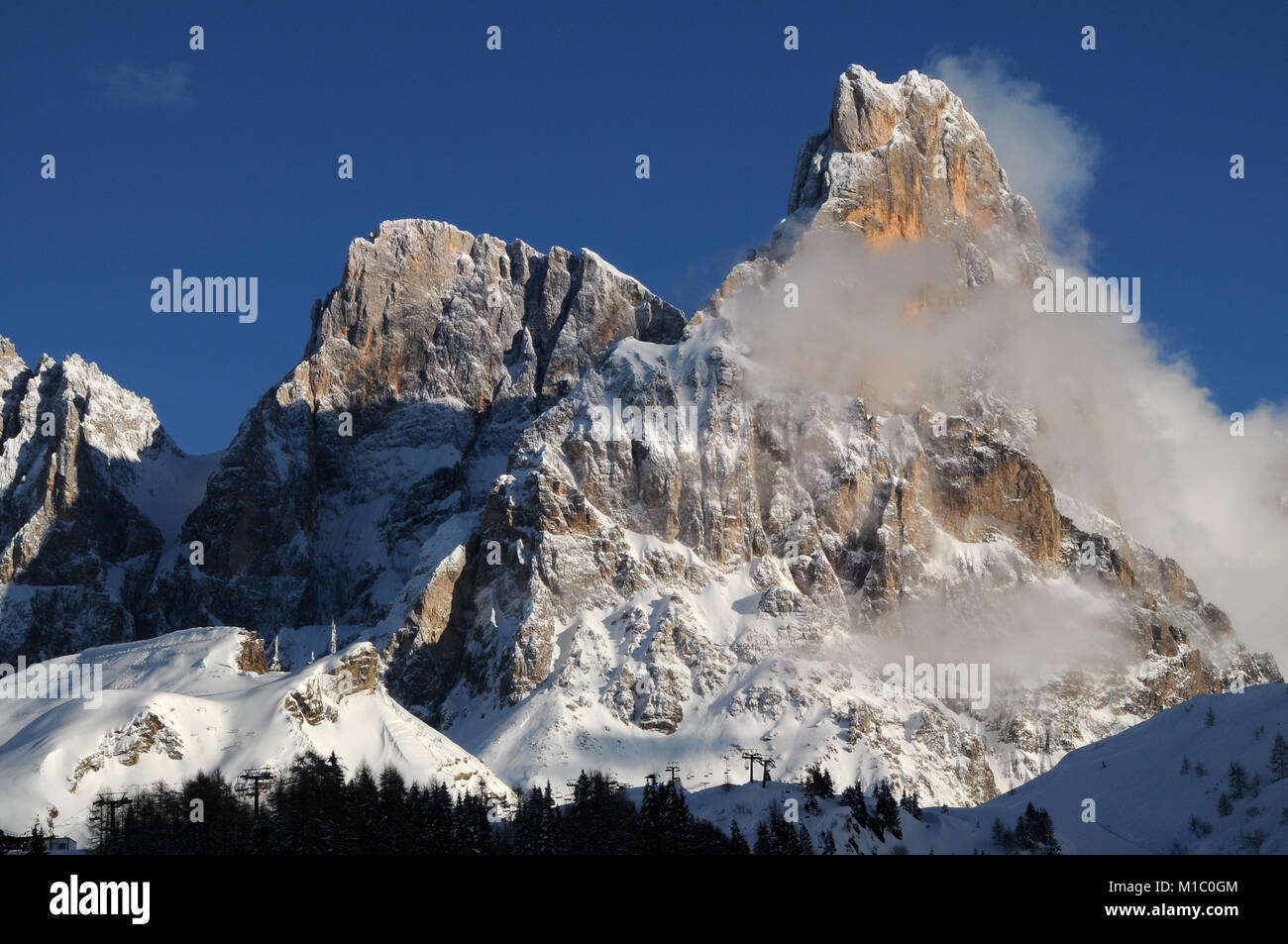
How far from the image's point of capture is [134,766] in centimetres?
18425

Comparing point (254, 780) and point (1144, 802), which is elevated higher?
point (254, 780)

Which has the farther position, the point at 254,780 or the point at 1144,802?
the point at 254,780

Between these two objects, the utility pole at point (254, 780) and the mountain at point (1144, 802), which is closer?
the mountain at point (1144, 802)

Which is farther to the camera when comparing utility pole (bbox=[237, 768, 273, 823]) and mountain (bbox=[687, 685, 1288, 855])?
utility pole (bbox=[237, 768, 273, 823])

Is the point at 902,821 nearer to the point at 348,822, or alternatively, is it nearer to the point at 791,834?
the point at 791,834

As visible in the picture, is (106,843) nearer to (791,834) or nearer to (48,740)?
(48,740)

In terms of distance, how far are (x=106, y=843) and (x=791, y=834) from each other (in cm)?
5605

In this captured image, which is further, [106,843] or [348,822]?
[106,843]
